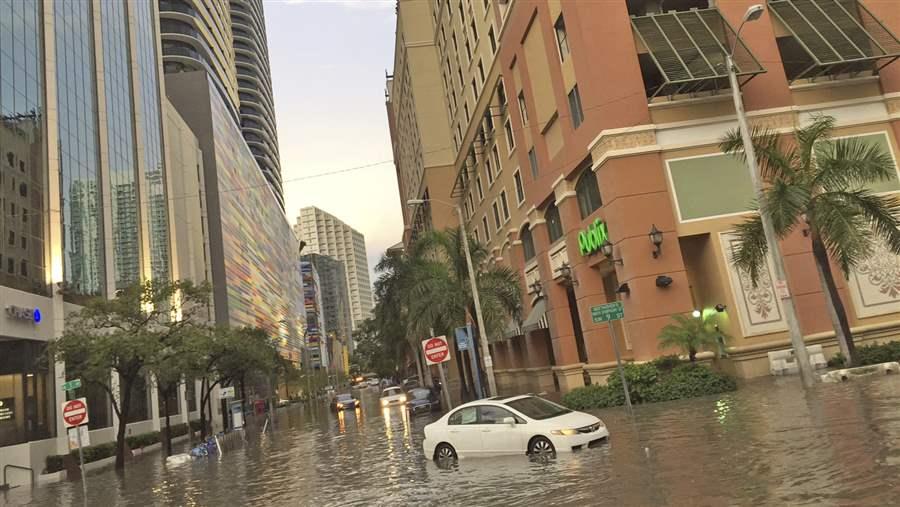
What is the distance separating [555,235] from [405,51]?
4894cm

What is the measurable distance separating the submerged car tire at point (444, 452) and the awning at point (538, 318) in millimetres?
20043

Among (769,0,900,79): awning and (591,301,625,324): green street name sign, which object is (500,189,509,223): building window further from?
(591,301,625,324): green street name sign

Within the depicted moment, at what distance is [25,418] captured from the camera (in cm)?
2962

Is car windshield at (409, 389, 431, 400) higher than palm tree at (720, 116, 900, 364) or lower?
lower

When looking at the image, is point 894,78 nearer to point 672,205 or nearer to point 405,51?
point 672,205

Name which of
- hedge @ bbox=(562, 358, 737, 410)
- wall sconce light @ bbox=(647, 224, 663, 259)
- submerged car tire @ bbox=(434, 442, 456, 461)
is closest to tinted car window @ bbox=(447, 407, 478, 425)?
submerged car tire @ bbox=(434, 442, 456, 461)

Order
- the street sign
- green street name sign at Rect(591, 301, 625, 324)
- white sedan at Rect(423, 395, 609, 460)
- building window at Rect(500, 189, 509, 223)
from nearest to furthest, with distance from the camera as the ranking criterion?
white sedan at Rect(423, 395, 609, 460) → green street name sign at Rect(591, 301, 625, 324) → the street sign → building window at Rect(500, 189, 509, 223)

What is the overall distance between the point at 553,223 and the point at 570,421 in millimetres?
20866

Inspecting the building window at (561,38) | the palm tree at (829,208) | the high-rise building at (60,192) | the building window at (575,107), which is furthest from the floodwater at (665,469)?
the building window at (561,38)

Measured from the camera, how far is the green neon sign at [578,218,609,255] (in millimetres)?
25669

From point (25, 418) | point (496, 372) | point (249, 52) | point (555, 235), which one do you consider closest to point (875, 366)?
point (555, 235)

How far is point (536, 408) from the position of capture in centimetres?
1405

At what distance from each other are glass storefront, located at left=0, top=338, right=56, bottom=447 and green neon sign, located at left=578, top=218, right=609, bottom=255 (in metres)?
23.7

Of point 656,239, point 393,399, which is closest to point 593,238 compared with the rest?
point 656,239
